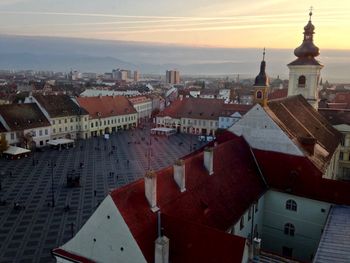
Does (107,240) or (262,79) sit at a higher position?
(262,79)

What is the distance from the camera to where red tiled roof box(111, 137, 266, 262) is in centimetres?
2050

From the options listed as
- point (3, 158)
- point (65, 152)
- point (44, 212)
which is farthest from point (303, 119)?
point (3, 158)

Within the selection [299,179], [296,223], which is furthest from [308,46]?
[296,223]

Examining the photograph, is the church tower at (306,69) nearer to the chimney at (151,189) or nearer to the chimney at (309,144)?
the chimney at (309,144)

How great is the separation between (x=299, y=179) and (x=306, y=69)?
27.6 metres

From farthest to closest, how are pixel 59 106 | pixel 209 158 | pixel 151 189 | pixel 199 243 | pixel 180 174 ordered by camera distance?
pixel 59 106, pixel 209 158, pixel 180 174, pixel 151 189, pixel 199 243

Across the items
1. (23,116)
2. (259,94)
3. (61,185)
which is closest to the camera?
(259,94)

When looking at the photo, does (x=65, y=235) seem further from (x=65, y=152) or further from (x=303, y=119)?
(x=65, y=152)

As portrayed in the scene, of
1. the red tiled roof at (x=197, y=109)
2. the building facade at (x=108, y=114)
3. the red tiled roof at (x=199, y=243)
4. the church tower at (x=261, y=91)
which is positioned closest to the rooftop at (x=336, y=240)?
the red tiled roof at (x=199, y=243)

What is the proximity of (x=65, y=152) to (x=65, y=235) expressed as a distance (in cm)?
4036

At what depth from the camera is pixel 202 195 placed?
26266 millimetres

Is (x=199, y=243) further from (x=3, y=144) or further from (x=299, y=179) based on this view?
(x=3, y=144)

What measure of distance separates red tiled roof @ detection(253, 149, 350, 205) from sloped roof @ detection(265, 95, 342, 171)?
4.56ft

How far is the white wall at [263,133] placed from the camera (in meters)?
35.0
